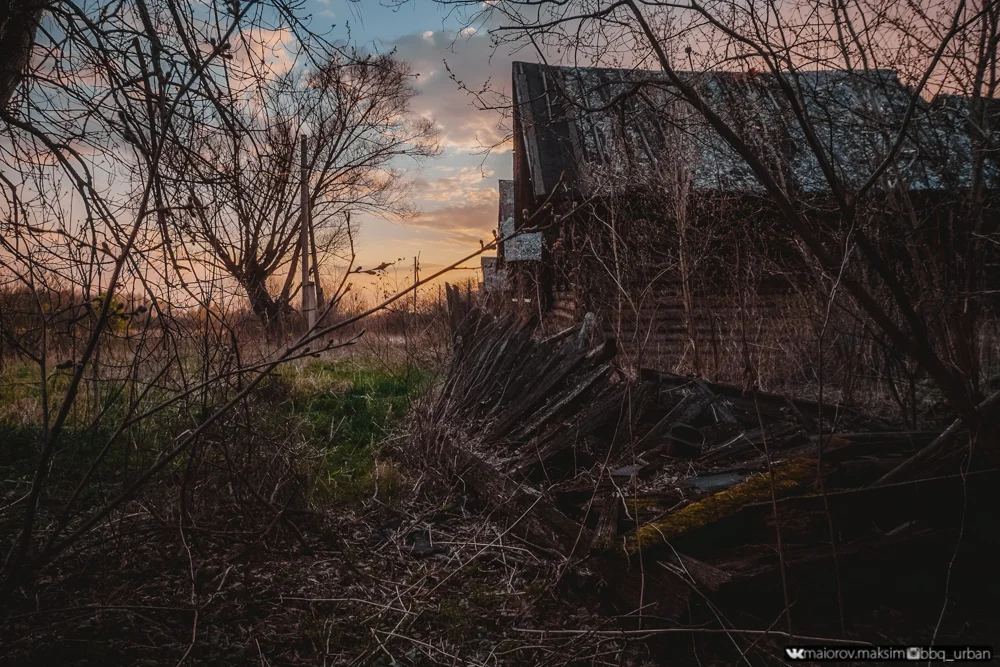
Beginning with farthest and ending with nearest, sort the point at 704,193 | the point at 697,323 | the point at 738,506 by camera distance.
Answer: the point at 697,323 → the point at 704,193 → the point at 738,506

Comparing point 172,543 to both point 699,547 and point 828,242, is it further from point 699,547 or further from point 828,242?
point 828,242

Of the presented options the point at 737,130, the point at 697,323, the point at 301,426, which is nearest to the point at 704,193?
the point at 737,130

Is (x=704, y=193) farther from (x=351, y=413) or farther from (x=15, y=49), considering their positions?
(x=15, y=49)

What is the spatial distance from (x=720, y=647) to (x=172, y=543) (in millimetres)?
2692

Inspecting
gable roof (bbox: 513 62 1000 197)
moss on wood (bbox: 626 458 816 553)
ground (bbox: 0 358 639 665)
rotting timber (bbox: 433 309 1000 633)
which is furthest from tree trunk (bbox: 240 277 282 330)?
moss on wood (bbox: 626 458 816 553)

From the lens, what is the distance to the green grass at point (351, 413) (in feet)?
15.7

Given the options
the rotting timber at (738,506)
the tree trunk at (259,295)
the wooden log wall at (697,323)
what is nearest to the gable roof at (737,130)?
the rotting timber at (738,506)

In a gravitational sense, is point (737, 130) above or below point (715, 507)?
above

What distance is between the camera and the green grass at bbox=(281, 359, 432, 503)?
15.7 feet

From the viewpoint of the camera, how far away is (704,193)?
8406mm

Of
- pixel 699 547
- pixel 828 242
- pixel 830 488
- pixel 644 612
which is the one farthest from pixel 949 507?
pixel 828 242

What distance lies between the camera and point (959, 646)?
8.25 feet

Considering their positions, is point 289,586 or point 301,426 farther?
point 301,426

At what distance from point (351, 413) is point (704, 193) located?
516 cm
